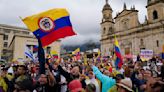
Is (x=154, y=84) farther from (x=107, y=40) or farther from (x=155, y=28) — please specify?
(x=107, y=40)

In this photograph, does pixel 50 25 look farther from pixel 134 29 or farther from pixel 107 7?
pixel 107 7

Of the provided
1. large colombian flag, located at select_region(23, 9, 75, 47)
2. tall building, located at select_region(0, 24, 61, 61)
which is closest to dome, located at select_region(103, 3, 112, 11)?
tall building, located at select_region(0, 24, 61, 61)

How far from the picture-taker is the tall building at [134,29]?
130 feet

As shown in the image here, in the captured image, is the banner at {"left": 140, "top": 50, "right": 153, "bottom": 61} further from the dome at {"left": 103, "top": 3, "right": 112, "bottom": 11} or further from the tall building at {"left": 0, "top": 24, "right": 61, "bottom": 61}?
the tall building at {"left": 0, "top": 24, "right": 61, "bottom": 61}

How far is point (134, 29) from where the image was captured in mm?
45906

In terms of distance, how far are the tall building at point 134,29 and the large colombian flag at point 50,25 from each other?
3117 cm

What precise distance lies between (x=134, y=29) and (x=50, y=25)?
137 feet

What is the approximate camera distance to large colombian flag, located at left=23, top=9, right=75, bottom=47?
5.88 m

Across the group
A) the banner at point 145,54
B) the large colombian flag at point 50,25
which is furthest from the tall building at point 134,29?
the large colombian flag at point 50,25

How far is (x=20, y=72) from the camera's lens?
15.5 feet

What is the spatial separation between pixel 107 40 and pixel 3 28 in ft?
165

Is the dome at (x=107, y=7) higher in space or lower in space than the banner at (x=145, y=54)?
higher

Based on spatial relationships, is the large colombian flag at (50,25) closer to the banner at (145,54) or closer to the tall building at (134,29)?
the banner at (145,54)

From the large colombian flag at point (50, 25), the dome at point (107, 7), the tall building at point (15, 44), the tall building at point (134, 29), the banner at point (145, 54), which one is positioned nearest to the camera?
the large colombian flag at point (50, 25)
